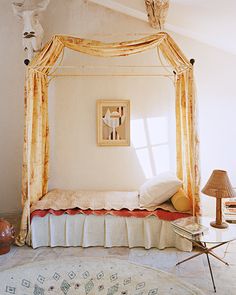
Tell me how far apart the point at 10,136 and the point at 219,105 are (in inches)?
123

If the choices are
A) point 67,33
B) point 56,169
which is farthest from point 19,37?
point 56,169

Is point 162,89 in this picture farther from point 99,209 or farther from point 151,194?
point 99,209

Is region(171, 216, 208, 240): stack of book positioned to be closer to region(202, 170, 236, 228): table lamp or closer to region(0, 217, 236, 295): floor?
region(202, 170, 236, 228): table lamp

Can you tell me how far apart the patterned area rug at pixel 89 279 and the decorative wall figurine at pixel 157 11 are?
300cm

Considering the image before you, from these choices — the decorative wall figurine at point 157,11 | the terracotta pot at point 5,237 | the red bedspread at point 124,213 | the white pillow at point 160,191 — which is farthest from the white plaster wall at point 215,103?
the terracotta pot at point 5,237

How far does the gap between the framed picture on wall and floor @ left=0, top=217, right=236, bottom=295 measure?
1.58 meters

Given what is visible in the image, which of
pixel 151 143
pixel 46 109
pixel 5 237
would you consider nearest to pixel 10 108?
pixel 46 109

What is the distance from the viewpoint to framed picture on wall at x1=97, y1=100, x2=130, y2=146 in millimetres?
4324

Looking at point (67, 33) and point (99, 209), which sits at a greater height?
point (67, 33)

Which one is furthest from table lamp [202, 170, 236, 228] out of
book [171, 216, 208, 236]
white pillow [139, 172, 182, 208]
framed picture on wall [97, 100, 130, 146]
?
framed picture on wall [97, 100, 130, 146]

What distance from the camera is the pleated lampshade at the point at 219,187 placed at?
288 centimetres

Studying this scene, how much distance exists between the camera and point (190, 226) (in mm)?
2926

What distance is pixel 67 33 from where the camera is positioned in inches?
173

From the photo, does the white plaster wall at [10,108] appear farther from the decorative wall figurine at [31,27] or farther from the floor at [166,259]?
the floor at [166,259]
